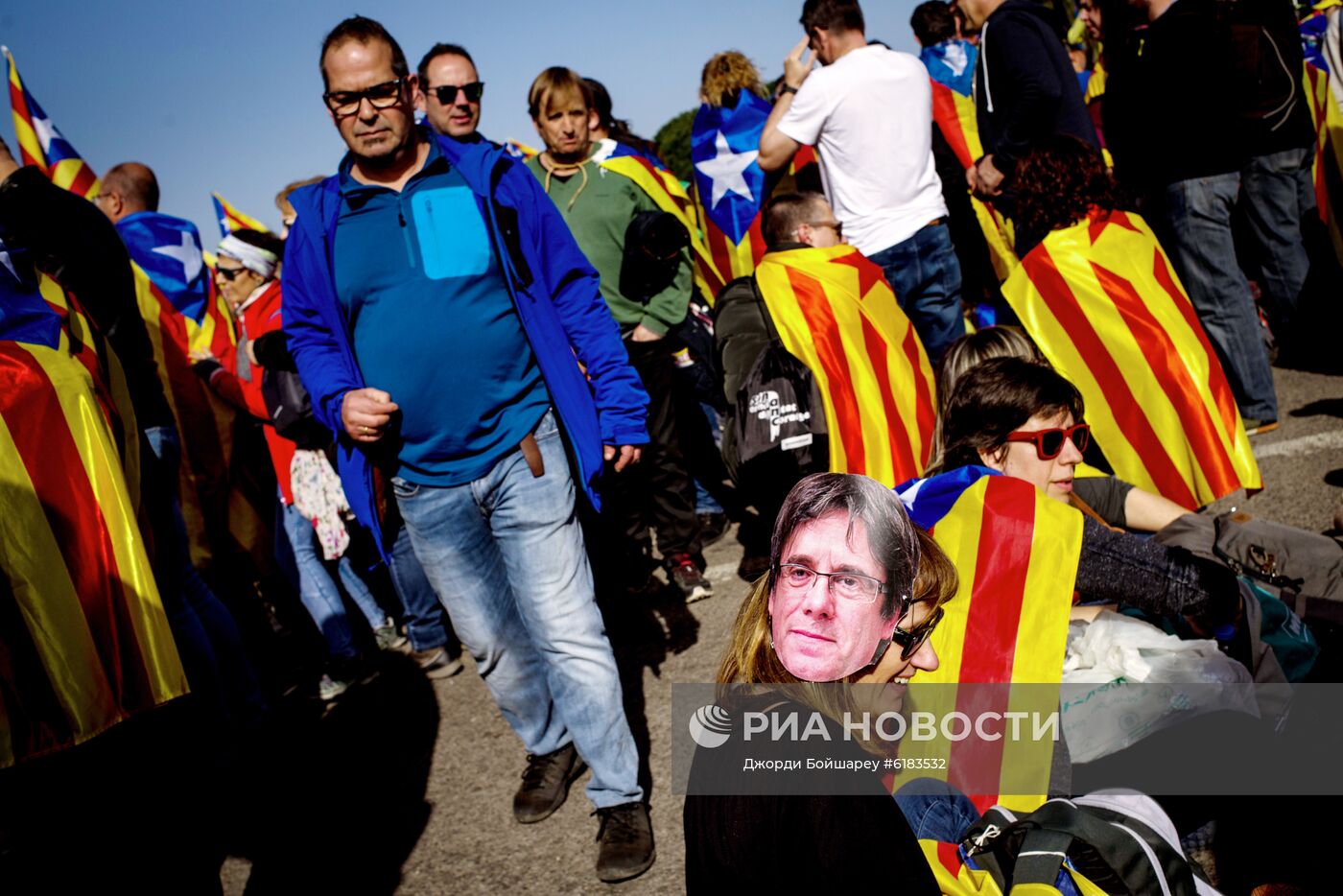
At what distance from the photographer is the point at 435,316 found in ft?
8.16

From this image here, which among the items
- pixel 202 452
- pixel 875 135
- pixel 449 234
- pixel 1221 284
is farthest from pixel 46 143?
pixel 1221 284

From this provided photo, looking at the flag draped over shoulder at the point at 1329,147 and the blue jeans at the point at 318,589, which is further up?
the flag draped over shoulder at the point at 1329,147

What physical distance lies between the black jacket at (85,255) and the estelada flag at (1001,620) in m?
2.33

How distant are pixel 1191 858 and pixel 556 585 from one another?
166cm

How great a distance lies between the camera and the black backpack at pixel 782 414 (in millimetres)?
3406

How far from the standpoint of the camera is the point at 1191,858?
2.16 metres

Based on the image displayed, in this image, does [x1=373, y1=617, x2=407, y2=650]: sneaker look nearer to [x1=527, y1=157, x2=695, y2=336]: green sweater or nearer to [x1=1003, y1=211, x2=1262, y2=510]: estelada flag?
[x1=527, y1=157, x2=695, y2=336]: green sweater

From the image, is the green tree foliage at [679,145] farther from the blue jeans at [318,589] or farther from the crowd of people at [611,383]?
the blue jeans at [318,589]

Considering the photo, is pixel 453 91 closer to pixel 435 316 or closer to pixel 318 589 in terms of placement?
pixel 435 316

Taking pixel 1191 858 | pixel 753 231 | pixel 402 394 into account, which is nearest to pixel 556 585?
pixel 402 394

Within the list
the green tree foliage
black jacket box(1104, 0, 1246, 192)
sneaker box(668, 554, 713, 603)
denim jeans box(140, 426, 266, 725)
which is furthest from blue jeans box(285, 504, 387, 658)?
the green tree foliage

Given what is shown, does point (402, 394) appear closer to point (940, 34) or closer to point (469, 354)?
point (469, 354)

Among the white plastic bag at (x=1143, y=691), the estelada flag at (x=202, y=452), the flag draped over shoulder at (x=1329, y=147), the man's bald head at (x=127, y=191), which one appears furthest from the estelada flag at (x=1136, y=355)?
the man's bald head at (x=127, y=191)

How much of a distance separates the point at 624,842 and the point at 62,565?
153 centimetres
